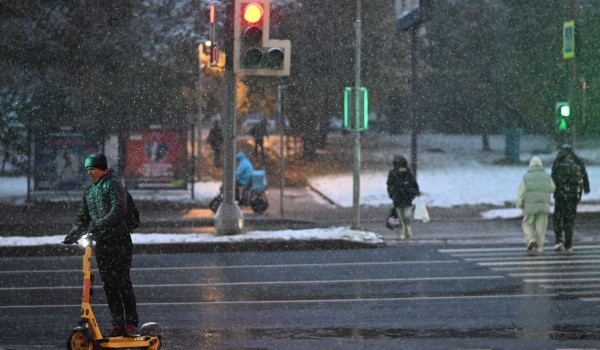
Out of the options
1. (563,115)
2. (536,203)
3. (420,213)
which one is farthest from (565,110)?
(536,203)

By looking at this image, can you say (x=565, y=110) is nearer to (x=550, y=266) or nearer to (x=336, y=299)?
(x=550, y=266)

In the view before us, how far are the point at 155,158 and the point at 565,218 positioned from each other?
12577 millimetres

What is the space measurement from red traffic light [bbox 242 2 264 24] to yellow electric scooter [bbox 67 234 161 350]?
10.2 meters

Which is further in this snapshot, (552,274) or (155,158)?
(155,158)

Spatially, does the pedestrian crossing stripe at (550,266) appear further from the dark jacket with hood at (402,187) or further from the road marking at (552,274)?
the dark jacket with hood at (402,187)

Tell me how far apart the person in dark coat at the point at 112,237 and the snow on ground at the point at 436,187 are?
32.1 feet

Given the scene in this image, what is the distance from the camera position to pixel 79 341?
905 centimetres

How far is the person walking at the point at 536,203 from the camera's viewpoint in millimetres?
18594

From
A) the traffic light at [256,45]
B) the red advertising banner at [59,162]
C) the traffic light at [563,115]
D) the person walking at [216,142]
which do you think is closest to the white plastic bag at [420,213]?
the traffic light at [563,115]

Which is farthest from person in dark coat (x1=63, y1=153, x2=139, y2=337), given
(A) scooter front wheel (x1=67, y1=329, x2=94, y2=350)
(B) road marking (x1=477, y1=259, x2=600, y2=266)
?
(B) road marking (x1=477, y1=259, x2=600, y2=266)

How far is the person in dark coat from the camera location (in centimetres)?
936

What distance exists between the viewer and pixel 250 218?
84.2 feet

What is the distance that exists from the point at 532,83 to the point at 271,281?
1216 inches

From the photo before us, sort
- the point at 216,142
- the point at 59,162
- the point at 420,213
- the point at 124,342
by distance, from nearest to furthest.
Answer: the point at 124,342 → the point at 420,213 → the point at 59,162 → the point at 216,142
